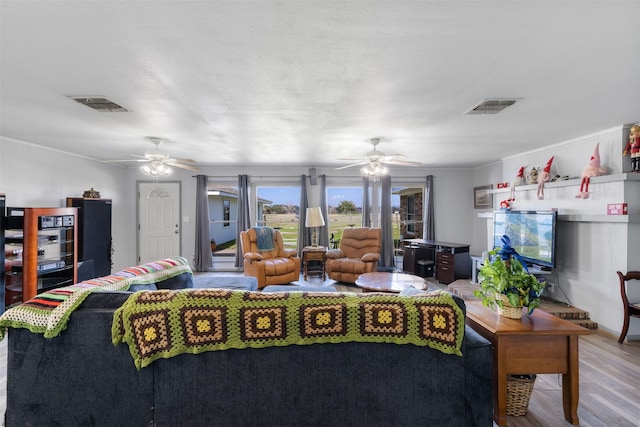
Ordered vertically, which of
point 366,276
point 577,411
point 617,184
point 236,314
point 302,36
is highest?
point 302,36

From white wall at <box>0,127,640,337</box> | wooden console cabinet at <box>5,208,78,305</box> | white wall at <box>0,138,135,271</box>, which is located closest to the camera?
white wall at <box>0,127,640,337</box>

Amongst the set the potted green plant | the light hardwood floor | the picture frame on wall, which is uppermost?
the picture frame on wall

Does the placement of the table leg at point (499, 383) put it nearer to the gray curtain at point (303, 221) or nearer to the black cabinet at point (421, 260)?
the black cabinet at point (421, 260)

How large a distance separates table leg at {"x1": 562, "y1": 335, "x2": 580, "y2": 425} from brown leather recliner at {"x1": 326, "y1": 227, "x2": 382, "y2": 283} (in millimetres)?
3302

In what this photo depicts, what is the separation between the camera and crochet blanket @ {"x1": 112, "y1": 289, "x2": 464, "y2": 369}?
160 centimetres

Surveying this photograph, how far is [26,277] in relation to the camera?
3.65m

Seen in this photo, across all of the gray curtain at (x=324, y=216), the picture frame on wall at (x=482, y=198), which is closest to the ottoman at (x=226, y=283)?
the gray curtain at (x=324, y=216)

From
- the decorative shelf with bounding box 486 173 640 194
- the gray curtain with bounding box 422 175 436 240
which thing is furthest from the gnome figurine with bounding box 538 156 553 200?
the gray curtain with bounding box 422 175 436 240

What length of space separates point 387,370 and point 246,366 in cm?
78

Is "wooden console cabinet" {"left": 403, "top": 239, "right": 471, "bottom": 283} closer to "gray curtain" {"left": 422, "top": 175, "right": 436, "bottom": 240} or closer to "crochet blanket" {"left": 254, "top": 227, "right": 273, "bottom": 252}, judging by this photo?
"gray curtain" {"left": 422, "top": 175, "right": 436, "bottom": 240}

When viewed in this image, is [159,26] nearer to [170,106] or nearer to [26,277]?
[170,106]

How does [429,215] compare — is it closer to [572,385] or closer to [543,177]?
[543,177]

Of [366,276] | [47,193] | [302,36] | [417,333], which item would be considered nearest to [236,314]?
[417,333]

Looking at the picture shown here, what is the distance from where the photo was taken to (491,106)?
109 inches
